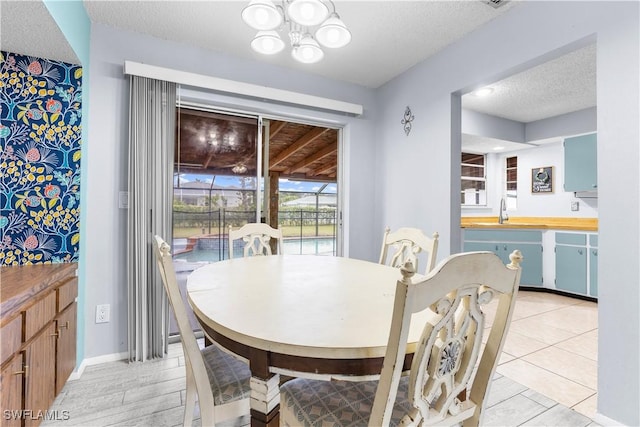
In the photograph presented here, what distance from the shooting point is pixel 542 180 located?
4.76 meters

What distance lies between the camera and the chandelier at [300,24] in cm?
140

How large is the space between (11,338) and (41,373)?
1.32ft

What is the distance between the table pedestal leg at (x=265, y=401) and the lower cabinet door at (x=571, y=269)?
443 centimetres

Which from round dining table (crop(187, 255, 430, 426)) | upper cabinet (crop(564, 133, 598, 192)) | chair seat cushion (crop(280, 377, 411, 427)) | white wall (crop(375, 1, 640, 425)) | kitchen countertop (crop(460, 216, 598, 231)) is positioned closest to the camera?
round dining table (crop(187, 255, 430, 426))

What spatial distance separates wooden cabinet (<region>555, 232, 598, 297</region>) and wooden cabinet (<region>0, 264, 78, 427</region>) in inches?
200

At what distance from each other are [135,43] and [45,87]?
74cm

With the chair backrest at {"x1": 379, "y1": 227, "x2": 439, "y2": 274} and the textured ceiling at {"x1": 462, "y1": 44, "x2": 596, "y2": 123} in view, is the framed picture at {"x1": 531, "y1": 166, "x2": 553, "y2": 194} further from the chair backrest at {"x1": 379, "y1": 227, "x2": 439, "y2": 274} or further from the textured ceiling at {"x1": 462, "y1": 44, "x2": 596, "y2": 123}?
the chair backrest at {"x1": 379, "y1": 227, "x2": 439, "y2": 274}

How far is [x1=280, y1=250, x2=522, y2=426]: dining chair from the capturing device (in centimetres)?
72

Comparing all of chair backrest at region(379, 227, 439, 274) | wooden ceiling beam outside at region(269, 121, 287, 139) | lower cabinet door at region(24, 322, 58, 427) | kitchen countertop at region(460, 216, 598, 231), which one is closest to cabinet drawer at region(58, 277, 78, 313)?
lower cabinet door at region(24, 322, 58, 427)

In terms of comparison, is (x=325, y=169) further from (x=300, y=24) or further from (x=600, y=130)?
(x=600, y=130)

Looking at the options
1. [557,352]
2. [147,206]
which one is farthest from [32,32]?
[557,352]

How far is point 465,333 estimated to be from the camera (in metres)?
0.87

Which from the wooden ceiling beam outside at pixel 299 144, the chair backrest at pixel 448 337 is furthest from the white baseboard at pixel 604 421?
the wooden ceiling beam outside at pixel 299 144

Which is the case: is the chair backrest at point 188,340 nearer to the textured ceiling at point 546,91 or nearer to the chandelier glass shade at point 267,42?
the chandelier glass shade at point 267,42
